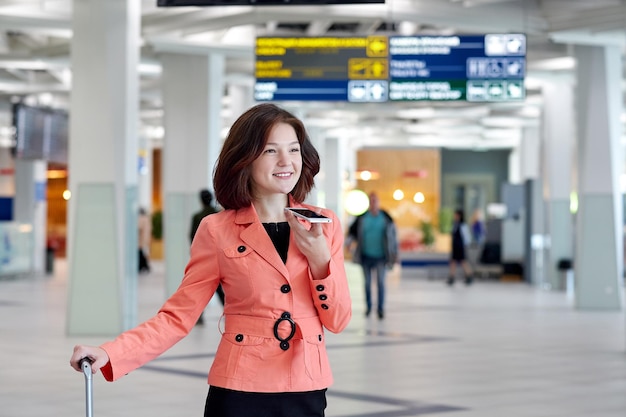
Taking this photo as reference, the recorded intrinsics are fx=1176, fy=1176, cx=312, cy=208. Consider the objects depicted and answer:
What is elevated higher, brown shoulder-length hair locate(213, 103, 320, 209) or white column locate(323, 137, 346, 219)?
white column locate(323, 137, 346, 219)

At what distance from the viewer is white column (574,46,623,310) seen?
19.9 metres

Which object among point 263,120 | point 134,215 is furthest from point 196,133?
point 263,120

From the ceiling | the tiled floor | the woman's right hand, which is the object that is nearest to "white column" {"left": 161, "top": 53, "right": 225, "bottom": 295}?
the ceiling

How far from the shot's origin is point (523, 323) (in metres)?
17.0

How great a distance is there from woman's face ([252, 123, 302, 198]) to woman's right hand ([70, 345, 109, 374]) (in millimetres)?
625

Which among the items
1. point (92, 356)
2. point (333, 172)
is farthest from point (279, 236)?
point (333, 172)

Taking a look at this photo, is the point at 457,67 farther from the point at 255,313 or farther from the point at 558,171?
the point at 255,313

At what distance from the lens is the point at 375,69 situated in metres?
15.5

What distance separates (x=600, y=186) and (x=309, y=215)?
1763 cm

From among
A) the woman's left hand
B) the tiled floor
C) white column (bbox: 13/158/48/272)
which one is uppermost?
white column (bbox: 13/158/48/272)

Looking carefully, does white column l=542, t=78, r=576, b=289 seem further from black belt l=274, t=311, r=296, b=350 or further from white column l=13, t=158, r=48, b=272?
black belt l=274, t=311, r=296, b=350

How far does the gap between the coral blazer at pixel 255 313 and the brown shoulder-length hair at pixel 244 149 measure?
0.07m

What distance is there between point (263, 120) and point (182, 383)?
22.8 feet

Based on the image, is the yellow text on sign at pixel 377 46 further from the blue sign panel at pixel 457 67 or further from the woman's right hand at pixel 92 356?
the woman's right hand at pixel 92 356
